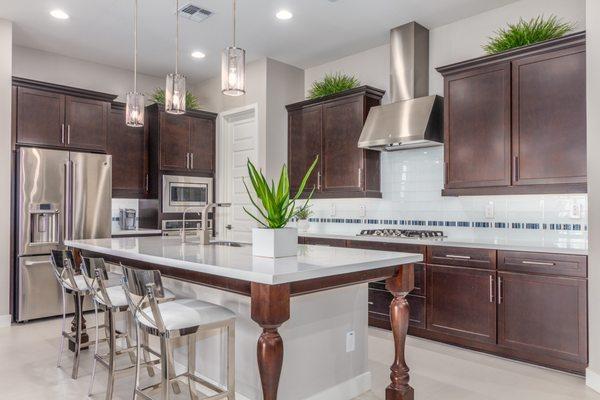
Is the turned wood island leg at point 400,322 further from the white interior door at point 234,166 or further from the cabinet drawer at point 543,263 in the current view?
the white interior door at point 234,166

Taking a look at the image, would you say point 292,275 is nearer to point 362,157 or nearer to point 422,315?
point 422,315

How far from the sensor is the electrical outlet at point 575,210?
357 centimetres

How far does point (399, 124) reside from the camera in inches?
169

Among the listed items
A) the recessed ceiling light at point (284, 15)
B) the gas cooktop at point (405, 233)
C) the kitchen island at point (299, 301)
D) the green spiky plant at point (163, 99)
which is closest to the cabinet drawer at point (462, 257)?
the gas cooktop at point (405, 233)

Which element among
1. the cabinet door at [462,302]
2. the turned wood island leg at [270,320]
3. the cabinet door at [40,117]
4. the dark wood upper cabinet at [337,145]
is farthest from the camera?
the dark wood upper cabinet at [337,145]

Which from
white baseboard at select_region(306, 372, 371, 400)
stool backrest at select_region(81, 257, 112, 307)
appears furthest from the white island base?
stool backrest at select_region(81, 257, 112, 307)

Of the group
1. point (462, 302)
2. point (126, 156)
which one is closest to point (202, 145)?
point (126, 156)

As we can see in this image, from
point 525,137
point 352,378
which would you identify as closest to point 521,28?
point 525,137

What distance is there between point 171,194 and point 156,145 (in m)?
0.67

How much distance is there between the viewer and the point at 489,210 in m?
4.07

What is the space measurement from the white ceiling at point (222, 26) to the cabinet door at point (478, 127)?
0.77 metres

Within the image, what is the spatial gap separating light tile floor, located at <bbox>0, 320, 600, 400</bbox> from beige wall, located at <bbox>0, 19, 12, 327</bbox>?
70 centimetres

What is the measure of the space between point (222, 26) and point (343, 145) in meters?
1.82

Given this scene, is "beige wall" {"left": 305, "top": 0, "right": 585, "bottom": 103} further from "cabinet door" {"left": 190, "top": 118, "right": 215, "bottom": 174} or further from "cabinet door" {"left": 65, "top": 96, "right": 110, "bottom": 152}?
"cabinet door" {"left": 65, "top": 96, "right": 110, "bottom": 152}
